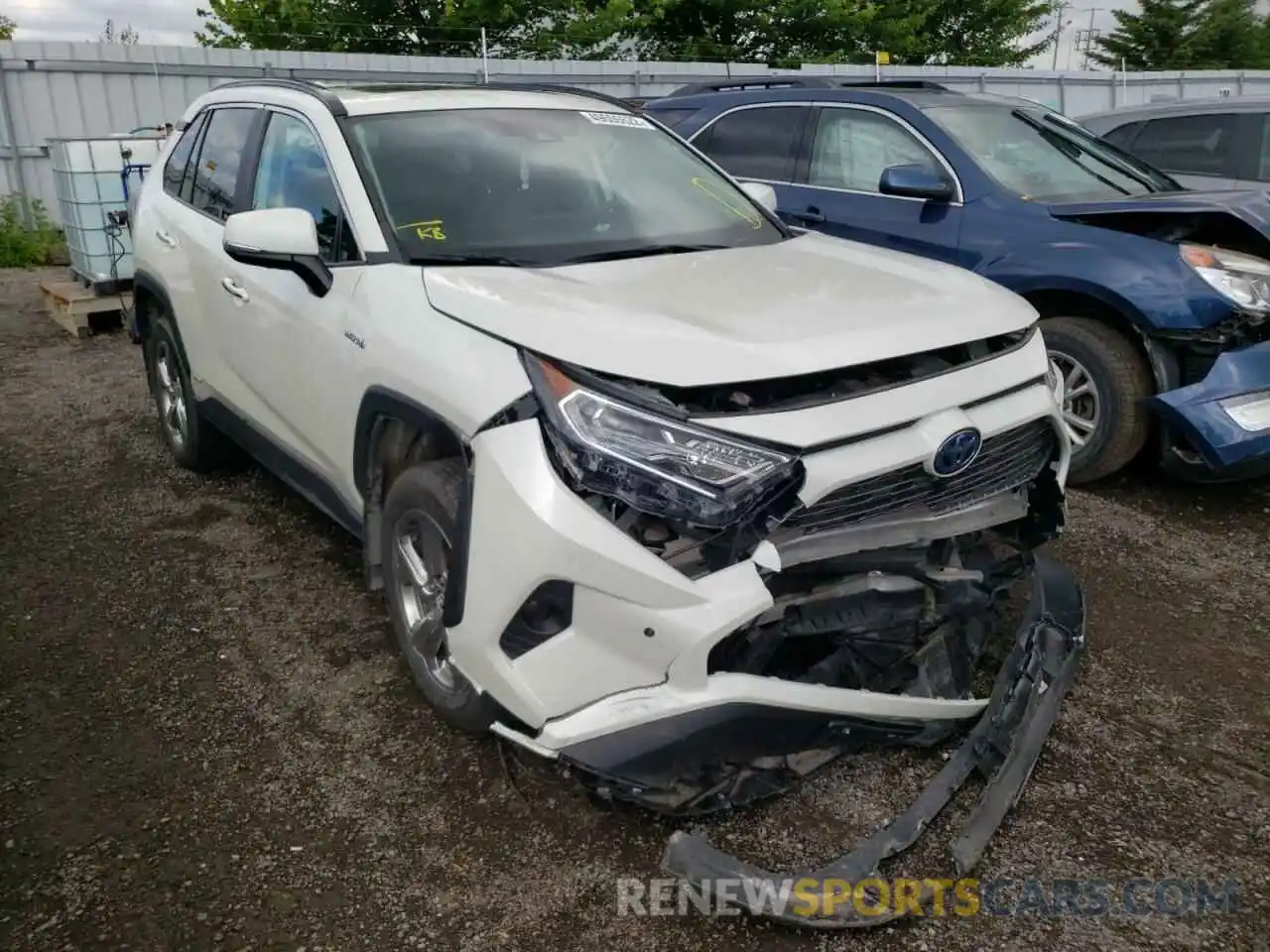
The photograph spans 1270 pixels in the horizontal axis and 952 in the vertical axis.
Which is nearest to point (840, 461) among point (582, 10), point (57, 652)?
Result: point (57, 652)

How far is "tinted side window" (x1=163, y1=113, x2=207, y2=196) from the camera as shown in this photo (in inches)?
183

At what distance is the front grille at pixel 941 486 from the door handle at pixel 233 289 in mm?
2380

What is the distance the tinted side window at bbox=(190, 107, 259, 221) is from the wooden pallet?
158 inches

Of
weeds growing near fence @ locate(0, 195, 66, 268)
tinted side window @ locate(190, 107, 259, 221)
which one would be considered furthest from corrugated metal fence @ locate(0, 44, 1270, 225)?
tinted side window @ locate(190, 107, 259, 221)

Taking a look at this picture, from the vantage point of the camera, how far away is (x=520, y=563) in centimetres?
229

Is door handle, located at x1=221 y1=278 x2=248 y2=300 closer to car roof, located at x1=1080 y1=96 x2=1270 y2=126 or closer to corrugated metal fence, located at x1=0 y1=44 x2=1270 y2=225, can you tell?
car roof, located at x1=1080 y1=96 x2=1270 y2=126

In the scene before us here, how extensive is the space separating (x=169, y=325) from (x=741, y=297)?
2.99 metres

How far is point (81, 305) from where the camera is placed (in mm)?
8047

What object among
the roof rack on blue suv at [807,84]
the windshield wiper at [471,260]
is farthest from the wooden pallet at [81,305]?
the windshield wiper at [471,260]

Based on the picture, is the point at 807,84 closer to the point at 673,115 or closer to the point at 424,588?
the point at 673,115

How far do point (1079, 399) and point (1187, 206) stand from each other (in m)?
0.94

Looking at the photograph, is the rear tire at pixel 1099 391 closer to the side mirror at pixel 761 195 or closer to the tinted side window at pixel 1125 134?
the side mirror at pixel 761 195

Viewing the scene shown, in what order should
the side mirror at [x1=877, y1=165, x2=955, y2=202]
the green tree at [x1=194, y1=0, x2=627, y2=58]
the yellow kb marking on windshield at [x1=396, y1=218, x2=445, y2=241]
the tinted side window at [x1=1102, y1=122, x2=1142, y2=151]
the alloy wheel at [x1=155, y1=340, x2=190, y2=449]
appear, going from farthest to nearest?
the green tree at [x1=194, y1=0, x2=627, y2=58] → the tinted side window at [x1=1102, y1=122, x2=1142, y2=151] → the side mirror at [x1=877, y1=165, x2=955, y2=202] → the alloy wheel at [x1=155, y1=340, x2=190, y2=449] → the yellow kb marking on windshield at [x1=396, y1=218, x2=445, y2=241]

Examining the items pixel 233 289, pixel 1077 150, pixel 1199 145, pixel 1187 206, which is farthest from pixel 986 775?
pixel 1199 145
